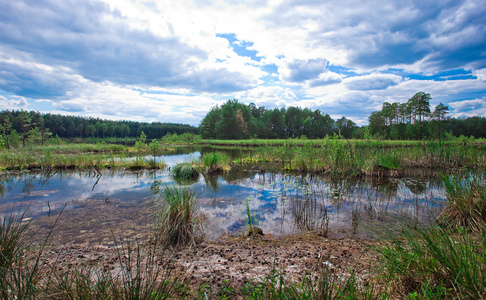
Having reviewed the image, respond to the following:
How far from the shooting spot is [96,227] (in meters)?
5.17

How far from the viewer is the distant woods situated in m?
48.3

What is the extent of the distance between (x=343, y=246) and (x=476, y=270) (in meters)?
2.22

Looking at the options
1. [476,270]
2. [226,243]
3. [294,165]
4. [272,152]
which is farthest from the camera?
[272,152]

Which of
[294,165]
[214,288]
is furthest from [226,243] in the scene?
[294,165]

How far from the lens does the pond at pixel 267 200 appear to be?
5.38m

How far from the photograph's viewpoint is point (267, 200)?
738 cm

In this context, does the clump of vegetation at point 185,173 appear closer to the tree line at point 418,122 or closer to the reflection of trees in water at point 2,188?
the reflection of trees in water at point 2,188

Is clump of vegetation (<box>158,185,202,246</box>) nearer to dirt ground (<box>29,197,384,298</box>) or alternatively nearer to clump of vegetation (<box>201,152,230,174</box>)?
dirt ground (<box>29,197,384,298</box>)

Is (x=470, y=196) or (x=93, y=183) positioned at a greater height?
(x=470, y=196)

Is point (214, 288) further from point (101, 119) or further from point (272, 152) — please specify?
point (101, 119)

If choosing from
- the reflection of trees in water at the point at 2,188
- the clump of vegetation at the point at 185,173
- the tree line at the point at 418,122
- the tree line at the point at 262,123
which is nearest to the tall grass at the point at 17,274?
the reflection of trees in water at the point at 2,188

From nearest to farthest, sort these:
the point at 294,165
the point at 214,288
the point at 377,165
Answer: the point at 214,288 → the point at 377,165 → the point at 294,165

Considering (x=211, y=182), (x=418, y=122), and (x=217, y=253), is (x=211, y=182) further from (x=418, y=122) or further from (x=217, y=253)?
(x=418, y=122)

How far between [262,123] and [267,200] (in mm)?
71869
